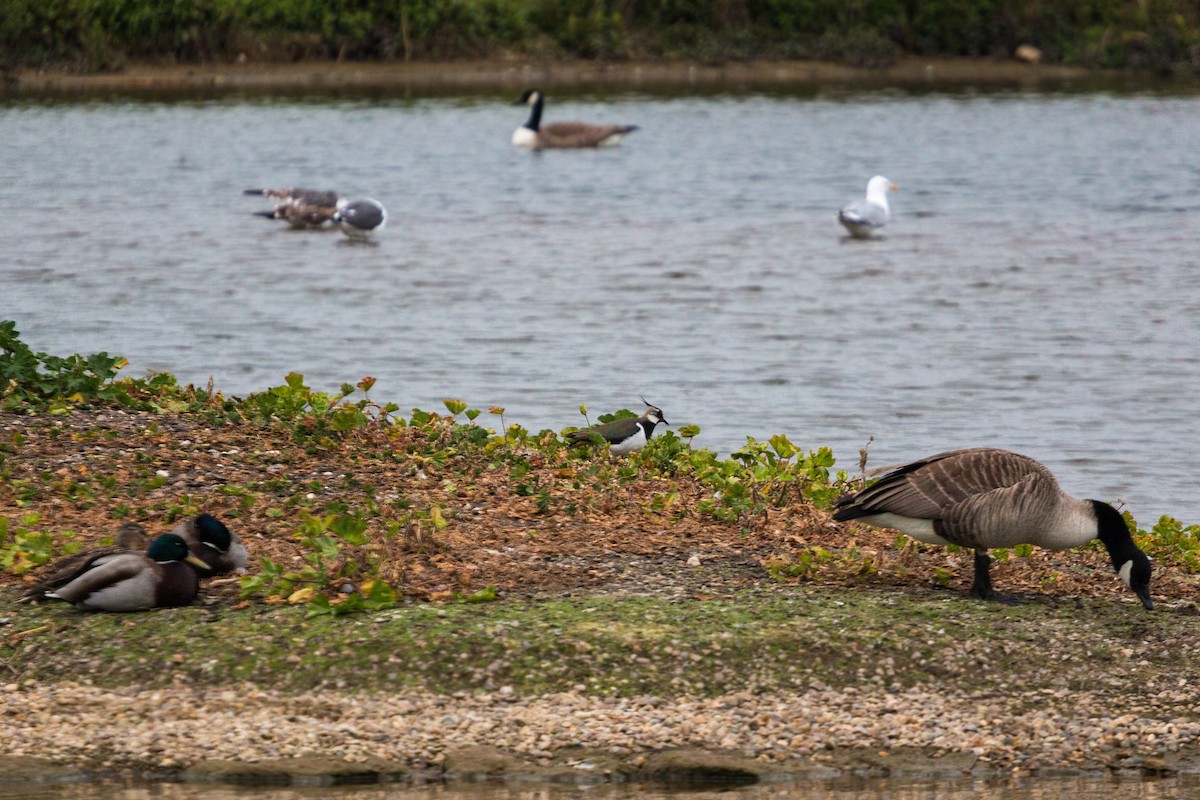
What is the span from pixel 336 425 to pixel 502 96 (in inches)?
1584

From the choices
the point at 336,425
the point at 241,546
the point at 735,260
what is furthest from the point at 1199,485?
the point at 735,260

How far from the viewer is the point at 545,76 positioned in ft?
172

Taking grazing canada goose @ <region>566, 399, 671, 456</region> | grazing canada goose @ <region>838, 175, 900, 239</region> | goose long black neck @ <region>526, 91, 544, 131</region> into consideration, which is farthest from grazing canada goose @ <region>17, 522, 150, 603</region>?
goose long black neck @ <region>526, 91, 544, 131</region>

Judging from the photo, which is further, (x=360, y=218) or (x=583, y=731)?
(x=360, y=218)

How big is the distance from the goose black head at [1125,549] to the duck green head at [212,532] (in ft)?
13.5

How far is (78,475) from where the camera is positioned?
9.37 metres

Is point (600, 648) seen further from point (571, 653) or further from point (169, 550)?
point (169, 550)

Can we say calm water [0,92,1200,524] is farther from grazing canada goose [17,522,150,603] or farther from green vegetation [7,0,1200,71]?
green vegetation [7,0,1200,71]

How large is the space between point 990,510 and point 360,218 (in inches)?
722

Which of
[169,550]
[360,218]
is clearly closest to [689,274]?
[360,218]

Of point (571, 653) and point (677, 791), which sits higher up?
point (571, 653)

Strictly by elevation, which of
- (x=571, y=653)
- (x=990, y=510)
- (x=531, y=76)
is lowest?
(x=571, y=653)

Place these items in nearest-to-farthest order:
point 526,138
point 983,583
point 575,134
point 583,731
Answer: point 583,731, point 983,583, point 575,134, point 526,138

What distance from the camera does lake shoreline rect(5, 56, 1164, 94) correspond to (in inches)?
1971
